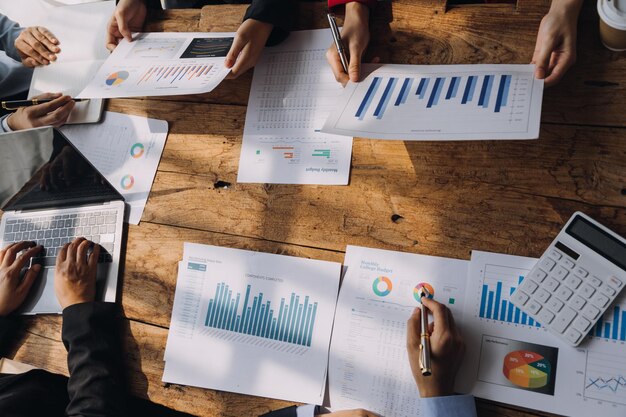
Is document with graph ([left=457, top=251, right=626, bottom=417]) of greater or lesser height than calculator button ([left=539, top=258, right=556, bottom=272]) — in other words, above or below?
below

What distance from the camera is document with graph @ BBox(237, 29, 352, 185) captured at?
1035 millimetres

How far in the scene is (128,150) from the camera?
1.21 metres

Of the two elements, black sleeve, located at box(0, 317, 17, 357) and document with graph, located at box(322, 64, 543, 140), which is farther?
black sleeve, located at box(0, 317, 17, 357)

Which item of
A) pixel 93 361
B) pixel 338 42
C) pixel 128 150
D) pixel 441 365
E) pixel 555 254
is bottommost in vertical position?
pixel 93 361

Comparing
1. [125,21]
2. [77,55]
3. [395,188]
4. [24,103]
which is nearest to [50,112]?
[24,103]

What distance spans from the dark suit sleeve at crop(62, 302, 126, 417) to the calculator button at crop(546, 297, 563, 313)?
855mm

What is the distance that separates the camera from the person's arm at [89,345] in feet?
3.38

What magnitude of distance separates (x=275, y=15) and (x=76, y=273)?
73cm

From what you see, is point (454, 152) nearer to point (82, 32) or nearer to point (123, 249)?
point (123, 249)

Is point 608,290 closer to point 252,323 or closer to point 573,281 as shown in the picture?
point 573,281

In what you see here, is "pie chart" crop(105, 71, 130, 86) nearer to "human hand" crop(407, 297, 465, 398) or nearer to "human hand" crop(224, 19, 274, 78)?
"human hand" crop(224, 19, 274, 78)

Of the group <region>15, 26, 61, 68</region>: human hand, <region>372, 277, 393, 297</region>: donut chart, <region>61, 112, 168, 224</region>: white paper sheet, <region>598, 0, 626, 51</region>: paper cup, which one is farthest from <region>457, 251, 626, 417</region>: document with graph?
<region>15, 26, 61, 68</region>: human hand

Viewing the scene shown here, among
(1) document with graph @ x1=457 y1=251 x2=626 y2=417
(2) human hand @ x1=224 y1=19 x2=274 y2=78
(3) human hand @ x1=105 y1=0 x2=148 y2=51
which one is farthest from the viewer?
(3) human hand @ x1=105 y1=0 x2=148 y2=51

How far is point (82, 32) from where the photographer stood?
139 cm
